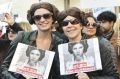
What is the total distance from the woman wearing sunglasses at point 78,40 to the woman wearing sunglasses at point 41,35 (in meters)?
0.18

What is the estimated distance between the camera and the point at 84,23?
2836 mm

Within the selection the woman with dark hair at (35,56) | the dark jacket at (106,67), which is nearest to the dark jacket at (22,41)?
the woman with dark hair at (35,56)

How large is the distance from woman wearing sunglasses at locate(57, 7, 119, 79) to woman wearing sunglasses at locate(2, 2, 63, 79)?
0.59ft

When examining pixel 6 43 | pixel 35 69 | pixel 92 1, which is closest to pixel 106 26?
pixel 92 1

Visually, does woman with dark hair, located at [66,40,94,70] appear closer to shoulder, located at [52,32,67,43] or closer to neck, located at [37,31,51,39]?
shoulder, located at [52,32,67,43]

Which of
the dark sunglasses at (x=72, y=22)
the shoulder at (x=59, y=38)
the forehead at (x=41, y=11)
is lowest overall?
the shoulder at (x=59, y=38)

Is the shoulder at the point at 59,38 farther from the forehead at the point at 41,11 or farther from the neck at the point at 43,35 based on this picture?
the forehead at the point at 41,11

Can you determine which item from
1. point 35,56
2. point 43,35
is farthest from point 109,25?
point 35,56

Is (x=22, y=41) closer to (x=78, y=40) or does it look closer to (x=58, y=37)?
(x=58, y=37)

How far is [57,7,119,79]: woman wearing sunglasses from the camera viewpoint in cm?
262

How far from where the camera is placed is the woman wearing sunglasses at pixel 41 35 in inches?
116

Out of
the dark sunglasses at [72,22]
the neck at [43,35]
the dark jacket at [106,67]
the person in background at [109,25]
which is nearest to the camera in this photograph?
the dark jacket at [106,67]

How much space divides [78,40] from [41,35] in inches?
16.2

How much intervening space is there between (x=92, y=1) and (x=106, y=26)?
55 centimetres
